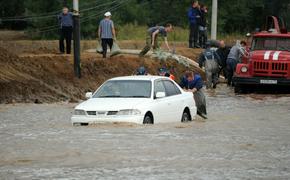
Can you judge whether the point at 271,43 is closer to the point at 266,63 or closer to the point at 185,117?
the point at 266,63

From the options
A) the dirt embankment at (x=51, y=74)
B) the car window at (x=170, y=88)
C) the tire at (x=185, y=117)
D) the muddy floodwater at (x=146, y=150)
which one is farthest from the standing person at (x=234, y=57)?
the car window at (x=170, y=88)

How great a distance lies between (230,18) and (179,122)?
42578mm

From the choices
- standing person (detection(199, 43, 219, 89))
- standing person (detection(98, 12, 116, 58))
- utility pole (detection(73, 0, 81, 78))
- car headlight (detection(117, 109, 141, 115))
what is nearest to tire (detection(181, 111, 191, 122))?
car headlight (detection(117, 109, 141, 115))

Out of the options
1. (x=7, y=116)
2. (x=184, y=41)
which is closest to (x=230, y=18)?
(x=184, y=41)

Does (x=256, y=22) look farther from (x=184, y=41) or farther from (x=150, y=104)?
(x=150, y=104)

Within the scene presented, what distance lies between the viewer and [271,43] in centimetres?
3284

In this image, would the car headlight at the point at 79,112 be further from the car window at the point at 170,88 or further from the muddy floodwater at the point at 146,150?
the car window at the point at 170,88

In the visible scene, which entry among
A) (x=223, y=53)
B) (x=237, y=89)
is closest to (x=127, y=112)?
(x=237, y=89)

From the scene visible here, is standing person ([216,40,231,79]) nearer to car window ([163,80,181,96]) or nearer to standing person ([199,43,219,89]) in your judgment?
standing person ([199,43,219,89])

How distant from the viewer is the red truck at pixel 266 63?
31.8 metres

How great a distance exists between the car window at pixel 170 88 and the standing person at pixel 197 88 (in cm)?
153

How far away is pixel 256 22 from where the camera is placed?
217 feet

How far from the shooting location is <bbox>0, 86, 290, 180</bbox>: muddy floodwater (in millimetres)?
13312

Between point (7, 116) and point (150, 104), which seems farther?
point (7, 116)
